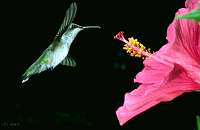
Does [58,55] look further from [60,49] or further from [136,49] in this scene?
[136,49]

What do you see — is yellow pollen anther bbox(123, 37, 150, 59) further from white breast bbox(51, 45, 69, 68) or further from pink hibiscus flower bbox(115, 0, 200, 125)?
white breast bbox(51, 45, 69, 68)

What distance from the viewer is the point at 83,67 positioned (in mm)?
4883

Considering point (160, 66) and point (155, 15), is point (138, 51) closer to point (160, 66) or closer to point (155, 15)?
point (160, 66)

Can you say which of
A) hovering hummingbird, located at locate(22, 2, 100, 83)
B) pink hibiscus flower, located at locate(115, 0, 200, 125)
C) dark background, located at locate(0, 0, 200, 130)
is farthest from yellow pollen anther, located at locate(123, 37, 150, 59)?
dark background, located at locate(0, 0, 200, 130)

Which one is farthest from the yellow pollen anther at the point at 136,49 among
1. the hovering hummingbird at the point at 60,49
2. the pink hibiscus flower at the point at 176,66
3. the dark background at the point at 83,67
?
the dark background at the point at 83,67

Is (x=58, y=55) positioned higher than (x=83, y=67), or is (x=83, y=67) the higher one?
(x=58, y=55)

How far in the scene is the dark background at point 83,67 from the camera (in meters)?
4.61

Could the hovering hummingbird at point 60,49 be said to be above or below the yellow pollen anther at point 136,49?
below

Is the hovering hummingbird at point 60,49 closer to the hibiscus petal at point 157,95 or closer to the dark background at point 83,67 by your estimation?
the hibiscus petal at point 157,95

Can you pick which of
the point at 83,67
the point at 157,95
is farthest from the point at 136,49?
the point at 83,67

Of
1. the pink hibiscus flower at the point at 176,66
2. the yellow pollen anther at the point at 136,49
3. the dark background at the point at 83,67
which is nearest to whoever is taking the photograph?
the pink hibiscus flower at the point at 176,66

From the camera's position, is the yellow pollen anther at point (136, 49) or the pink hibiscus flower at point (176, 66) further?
the yellow pollen anther at point (136, 49)

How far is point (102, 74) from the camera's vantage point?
4824 millimetres

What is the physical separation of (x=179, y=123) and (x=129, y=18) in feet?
3.03
